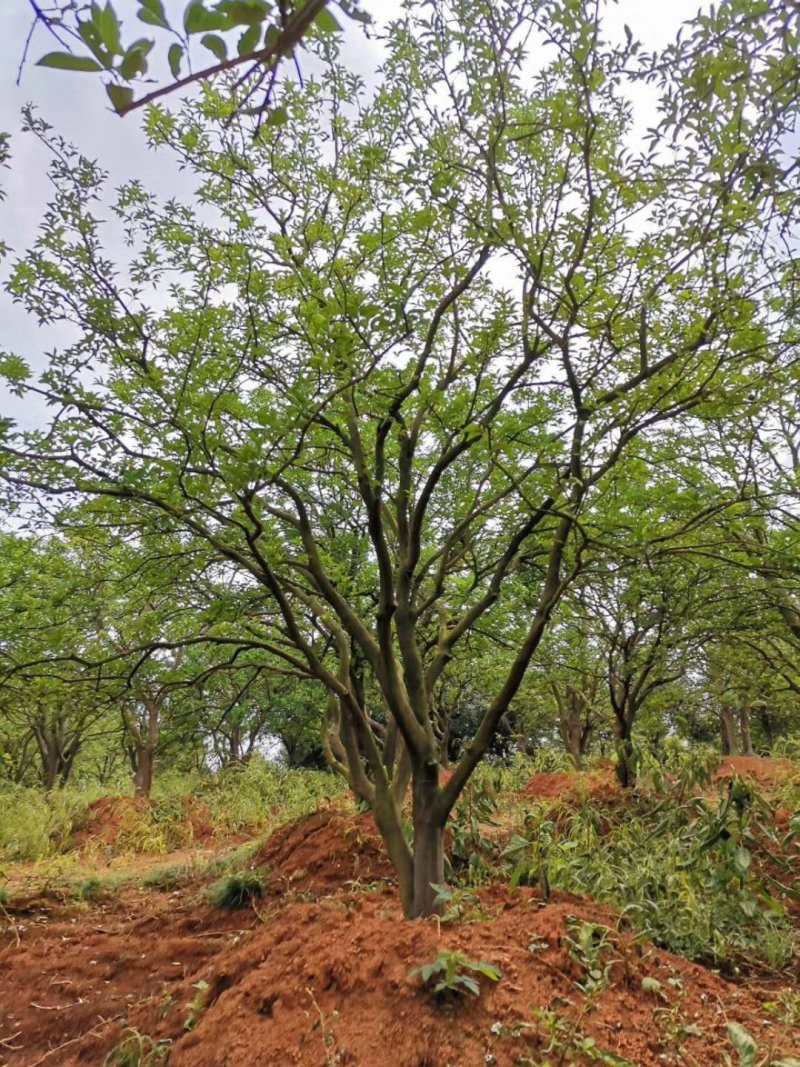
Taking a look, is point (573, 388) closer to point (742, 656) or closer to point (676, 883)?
point (676, 883)

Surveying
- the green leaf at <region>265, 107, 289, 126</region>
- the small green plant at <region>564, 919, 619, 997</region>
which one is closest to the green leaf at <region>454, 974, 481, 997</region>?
the small green plant at <region>564, 919, 619, 997</region>

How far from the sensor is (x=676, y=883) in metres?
4.03

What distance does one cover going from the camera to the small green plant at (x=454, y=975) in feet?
9.05

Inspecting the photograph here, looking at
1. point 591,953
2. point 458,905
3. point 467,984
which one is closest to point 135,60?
point 467,984

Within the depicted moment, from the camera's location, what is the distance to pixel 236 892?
215 inches

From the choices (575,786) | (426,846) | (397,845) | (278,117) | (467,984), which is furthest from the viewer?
(575,786)

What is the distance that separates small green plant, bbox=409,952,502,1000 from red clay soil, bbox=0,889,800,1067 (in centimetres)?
5

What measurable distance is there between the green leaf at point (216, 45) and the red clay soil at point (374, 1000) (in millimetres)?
3019

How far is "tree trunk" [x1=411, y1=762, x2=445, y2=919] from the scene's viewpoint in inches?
148

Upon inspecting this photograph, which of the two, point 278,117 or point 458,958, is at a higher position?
point 278,117

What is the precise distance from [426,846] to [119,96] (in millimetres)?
3827

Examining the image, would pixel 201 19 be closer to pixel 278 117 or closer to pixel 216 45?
pixel 216 45

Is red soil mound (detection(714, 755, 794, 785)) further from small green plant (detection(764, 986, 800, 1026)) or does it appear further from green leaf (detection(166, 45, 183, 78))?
green leaf (detection(166, 45, 183, 78))

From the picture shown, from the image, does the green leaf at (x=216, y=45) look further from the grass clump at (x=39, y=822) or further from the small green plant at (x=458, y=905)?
the grass clump at (x=39, y=822)
